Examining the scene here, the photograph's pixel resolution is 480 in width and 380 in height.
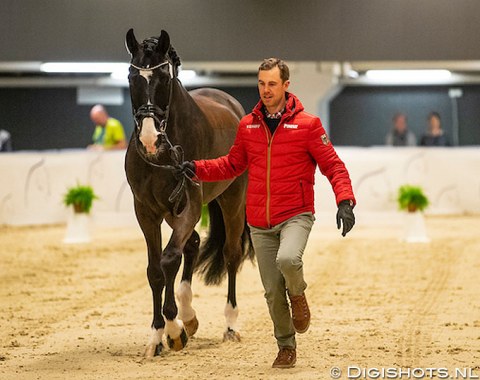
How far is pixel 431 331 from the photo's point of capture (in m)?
6.50

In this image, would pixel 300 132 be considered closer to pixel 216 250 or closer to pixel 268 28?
pixel 216 250

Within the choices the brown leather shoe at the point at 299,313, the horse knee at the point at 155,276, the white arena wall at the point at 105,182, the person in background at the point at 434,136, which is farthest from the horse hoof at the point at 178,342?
the person in background at the point at 434,136

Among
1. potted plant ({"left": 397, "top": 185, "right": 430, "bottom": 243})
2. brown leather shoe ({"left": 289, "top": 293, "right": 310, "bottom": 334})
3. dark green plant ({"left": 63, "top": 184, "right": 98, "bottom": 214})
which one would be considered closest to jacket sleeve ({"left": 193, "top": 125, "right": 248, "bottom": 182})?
brown leather shoe ({"left": 289, "top": 293, "right": 310, "bottom": 334})

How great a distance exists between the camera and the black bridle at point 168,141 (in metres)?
5.55

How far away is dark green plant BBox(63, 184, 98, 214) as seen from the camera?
43.5 ft

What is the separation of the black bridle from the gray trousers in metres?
0.68

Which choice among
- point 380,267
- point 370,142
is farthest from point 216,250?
point 370,142

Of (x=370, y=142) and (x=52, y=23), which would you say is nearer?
(x=52, y=23)

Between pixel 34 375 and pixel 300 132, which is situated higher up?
pixel 300 132

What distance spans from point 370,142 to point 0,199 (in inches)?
523

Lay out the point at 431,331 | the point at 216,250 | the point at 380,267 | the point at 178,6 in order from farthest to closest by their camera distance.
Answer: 1. the point at 178,6
2. the point at 380,267
3. the point at 216,250
4. the point at 431,331

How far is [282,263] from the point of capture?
4957 millimetres

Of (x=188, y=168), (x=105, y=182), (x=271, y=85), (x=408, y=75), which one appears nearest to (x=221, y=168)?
(x=188, y=168)

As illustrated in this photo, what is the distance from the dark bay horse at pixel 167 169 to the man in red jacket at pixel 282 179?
72cm
